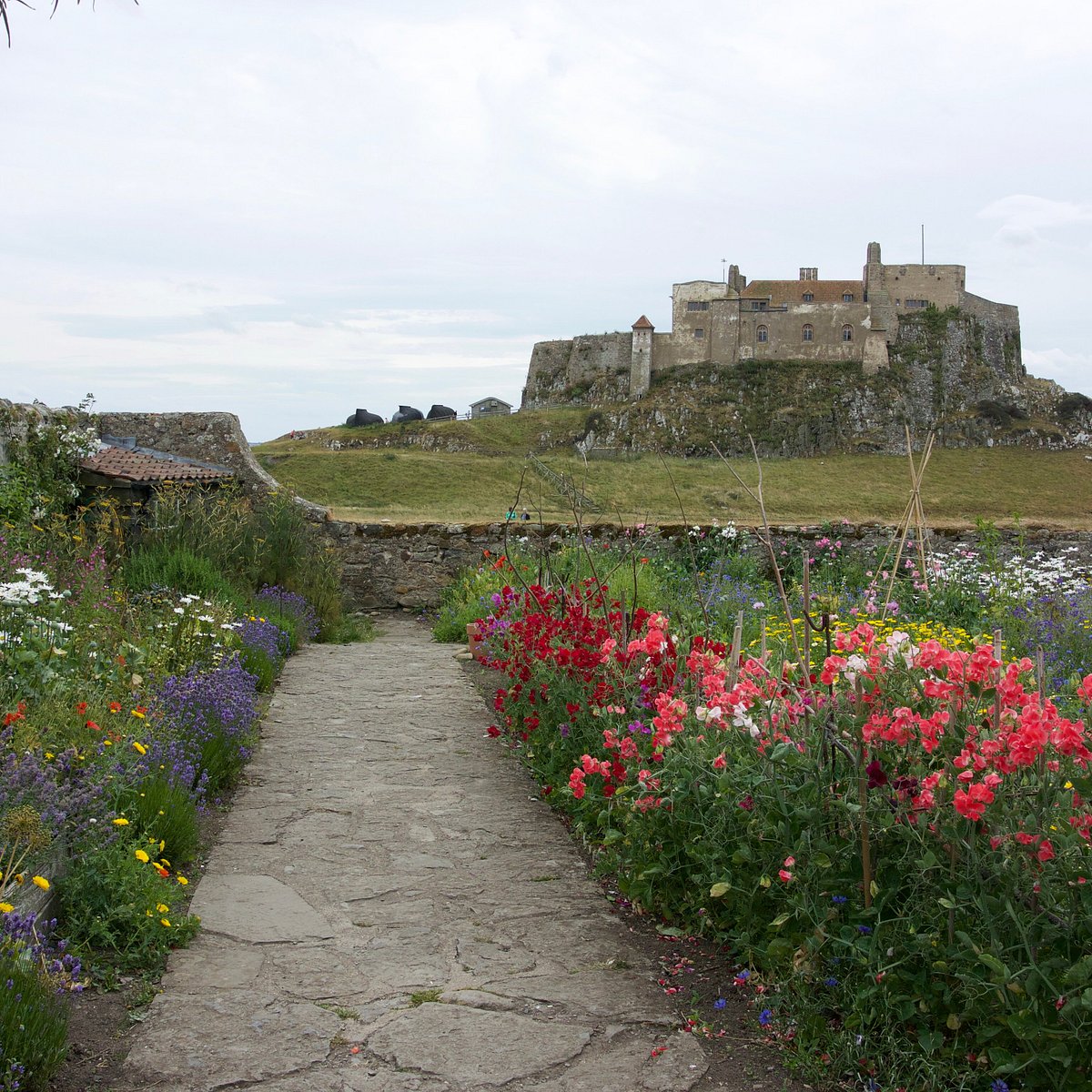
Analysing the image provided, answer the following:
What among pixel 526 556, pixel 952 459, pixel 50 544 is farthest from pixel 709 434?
pixel 50 544

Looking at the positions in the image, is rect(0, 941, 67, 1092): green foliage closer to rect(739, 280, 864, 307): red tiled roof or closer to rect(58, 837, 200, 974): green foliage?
rect(58, 837, 200, 974): green foliage

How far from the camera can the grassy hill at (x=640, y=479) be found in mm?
32594

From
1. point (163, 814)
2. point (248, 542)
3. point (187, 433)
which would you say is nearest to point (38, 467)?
point (248, 542)

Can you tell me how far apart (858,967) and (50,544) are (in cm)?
699

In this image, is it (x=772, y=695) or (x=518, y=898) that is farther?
(x=518, y=898)

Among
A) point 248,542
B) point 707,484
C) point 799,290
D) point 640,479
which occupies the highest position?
point 799,290

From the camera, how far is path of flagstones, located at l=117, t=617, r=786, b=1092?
2.64 metres

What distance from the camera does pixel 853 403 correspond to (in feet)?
216

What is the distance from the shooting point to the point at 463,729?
644 cm

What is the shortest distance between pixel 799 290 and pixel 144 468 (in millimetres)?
68004

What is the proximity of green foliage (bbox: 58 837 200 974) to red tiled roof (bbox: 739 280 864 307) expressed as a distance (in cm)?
7179

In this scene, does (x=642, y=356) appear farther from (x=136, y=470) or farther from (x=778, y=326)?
(x=136, y=470)

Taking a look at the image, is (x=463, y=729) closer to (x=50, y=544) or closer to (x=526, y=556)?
(x=50, y=544)

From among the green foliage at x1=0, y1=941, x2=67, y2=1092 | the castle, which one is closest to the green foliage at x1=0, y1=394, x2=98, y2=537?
the green foliage at x1=0, y1=941, x2=67, y2=1092
